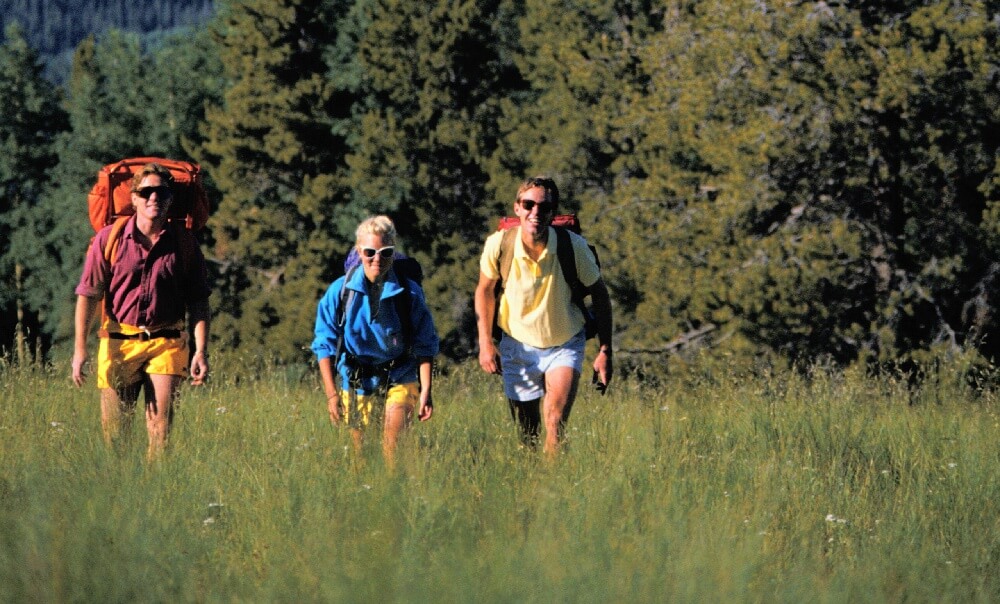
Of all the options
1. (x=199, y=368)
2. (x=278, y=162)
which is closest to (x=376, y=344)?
(x=199, y=368)

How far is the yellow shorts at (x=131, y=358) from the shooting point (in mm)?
7074

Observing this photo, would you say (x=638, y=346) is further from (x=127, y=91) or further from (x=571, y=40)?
(x=127, y=91)

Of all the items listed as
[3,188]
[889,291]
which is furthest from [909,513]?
[3,188]

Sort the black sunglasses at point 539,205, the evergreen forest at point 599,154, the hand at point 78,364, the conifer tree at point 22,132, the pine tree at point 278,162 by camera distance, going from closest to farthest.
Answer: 1. the hand at point 78,364
2. the black sunglasses at point 539,205
3. the evergreen forest at point 599,154
4. the pine tree at point 278,162
5. the conifer tree at point 22,132

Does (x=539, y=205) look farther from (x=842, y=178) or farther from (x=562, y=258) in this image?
(x=842, y=178)

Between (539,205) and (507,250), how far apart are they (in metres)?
0.33

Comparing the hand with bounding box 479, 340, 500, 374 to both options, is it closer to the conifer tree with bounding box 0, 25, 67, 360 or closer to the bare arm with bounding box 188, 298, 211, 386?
the bare arm with bounding box 188, 298, 211, 386

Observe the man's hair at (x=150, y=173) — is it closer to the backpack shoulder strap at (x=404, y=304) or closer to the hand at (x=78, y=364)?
the hand at (x=78, y=364)

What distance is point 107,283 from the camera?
7.06 metres

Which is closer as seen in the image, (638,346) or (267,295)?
(638,346)

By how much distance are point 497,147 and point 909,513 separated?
34535mm

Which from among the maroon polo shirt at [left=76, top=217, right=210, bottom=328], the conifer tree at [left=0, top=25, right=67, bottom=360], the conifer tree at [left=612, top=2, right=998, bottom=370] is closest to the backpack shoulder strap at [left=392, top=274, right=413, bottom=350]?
the maroon polo shirt at [left=76, top=217, right=210, bottom=328]

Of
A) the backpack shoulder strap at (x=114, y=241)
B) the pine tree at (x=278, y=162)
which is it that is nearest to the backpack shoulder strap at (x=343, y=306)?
the backpack shoulder strap at (x=114, y=241)

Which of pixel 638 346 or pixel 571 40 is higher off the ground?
pixel 571 40
